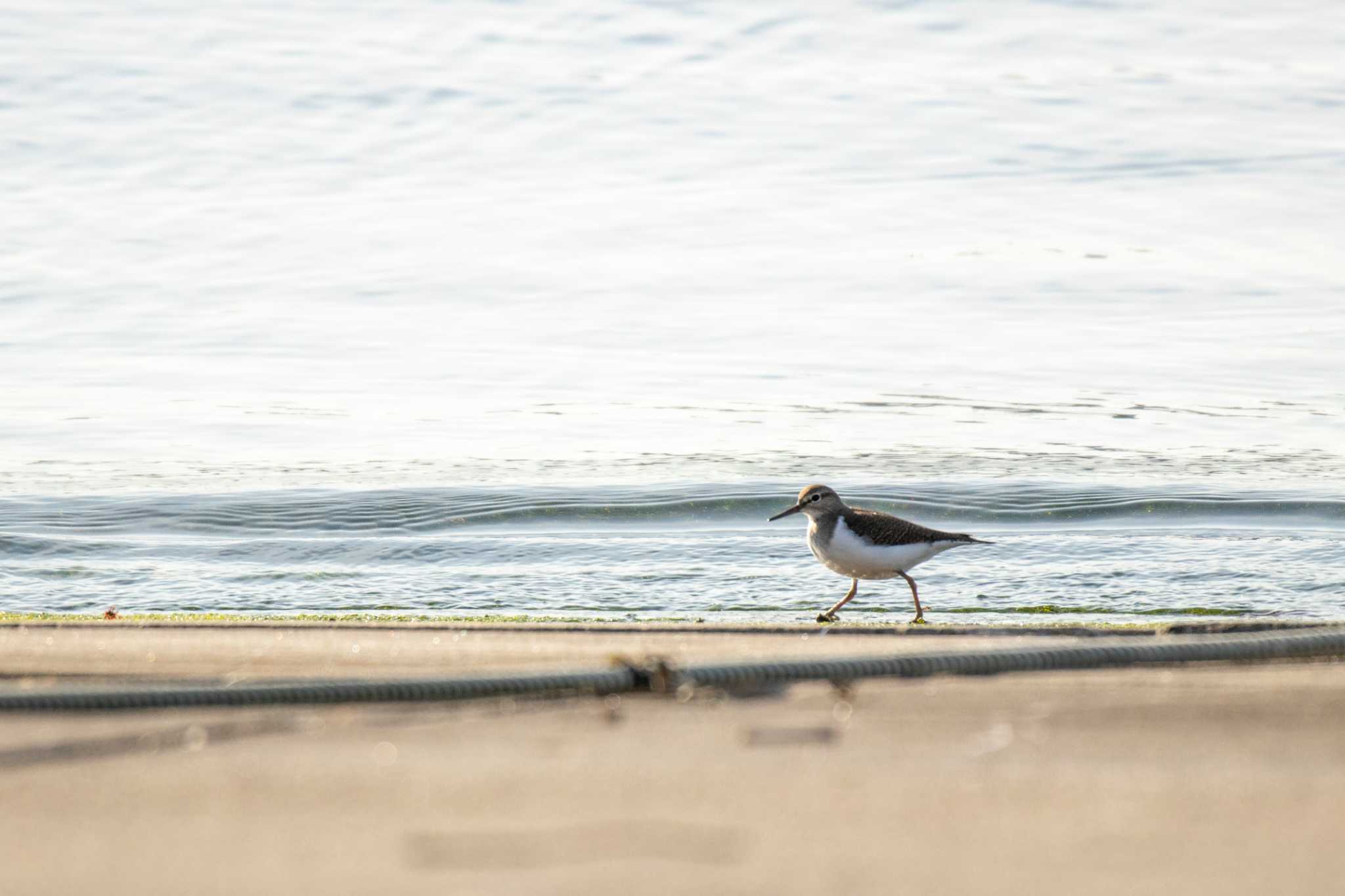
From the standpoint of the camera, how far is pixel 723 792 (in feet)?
10.8

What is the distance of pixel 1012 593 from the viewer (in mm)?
8336

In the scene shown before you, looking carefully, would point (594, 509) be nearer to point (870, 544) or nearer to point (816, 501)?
point (816, 501)

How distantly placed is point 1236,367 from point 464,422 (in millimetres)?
7127

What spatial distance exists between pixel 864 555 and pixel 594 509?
3.15m

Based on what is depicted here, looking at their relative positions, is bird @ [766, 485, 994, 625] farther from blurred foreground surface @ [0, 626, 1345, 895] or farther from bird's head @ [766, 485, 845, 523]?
blurred foreground surface @ [0, 626, 1345, 895]

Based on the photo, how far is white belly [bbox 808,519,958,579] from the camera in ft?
25.9

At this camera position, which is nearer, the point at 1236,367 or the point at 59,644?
the point at 59,644

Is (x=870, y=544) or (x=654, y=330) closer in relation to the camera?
(x=870, y=544)

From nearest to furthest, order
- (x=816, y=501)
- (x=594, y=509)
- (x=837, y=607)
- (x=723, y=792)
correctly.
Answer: (x=723, y=792)
(x=837, y=607)
(x=816, y=501)
(x=594, y=509)

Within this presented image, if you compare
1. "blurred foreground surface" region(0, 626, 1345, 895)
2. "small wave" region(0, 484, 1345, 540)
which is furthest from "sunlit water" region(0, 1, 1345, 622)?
"blurred foreground surface" region(0, 626, 1345, 895)

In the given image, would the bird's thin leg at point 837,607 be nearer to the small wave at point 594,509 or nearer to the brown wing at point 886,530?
the brown wing at point 886,530

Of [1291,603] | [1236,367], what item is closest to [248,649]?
[1291,603]

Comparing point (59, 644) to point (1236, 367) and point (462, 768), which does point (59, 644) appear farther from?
point (1236, 367)

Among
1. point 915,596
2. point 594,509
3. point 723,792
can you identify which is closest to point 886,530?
point 915,596
